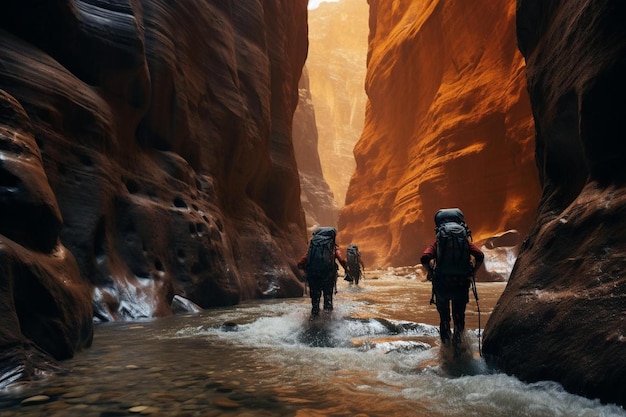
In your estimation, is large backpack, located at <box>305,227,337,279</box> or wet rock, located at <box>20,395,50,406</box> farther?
large backpack, located at <box>305,227,337,279</box>

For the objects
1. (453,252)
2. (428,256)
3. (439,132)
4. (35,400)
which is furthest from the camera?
(439,132)

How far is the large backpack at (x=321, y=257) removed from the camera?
902 cm

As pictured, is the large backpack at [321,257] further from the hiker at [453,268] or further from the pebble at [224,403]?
the pebble at [224,403]

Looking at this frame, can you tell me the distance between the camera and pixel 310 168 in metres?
90.4

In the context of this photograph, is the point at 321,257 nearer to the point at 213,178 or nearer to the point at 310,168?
the point at 213,178

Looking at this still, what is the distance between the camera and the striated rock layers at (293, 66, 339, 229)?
3391 inches

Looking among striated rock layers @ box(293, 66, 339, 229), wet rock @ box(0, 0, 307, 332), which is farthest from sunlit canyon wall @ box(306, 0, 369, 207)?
wet rock @ box(0, 0, 307, 332)

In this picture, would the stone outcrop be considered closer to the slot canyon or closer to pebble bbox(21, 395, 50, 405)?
the slot canyon

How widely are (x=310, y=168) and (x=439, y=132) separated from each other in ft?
162

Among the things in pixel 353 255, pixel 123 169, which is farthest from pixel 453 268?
pixel 353 255

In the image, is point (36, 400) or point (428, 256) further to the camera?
point (428, 256)

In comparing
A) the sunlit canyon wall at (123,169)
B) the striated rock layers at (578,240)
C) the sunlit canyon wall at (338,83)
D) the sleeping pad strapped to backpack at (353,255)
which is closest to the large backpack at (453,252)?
the striated rock layers at (578,240)

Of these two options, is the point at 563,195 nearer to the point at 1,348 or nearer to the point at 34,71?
the point at 1,348

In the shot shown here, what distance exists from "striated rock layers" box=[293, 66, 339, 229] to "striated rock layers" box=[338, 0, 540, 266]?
74.3 feet
